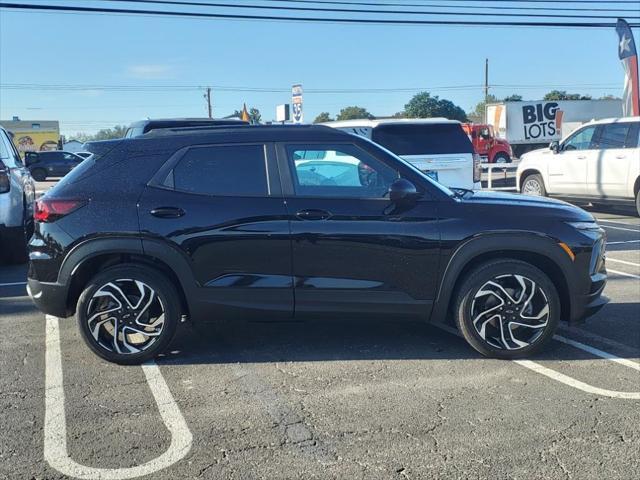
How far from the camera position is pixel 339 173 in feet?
15.3

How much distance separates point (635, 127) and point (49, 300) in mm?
11395

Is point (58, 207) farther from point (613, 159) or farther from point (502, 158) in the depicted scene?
point (502, 158)

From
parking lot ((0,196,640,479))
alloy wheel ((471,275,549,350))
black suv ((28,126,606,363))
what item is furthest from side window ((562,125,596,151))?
alloy wheel ((471,275,549,350))

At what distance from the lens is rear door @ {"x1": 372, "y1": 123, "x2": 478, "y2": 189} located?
9.40m

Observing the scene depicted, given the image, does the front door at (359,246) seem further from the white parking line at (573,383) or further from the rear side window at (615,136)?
the rear side window at (615,136)

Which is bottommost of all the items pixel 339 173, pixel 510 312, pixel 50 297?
pixel 510 312

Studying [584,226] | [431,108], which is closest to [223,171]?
[584,226]

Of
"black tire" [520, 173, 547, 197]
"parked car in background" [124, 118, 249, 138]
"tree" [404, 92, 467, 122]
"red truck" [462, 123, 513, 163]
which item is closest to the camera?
"parked car in background" [124, 118, 249, 138]

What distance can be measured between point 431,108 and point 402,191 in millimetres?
63547

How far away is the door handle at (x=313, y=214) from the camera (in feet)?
14.5

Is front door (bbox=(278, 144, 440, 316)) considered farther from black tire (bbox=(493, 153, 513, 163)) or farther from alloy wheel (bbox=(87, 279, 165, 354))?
black tire (bbox=(493, 153, 513, 163))

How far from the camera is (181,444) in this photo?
3361 millimetres

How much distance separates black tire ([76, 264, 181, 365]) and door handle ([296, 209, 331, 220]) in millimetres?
1109

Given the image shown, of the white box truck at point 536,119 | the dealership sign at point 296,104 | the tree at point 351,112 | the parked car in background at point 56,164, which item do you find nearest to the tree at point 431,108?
the tree at point 351,112
